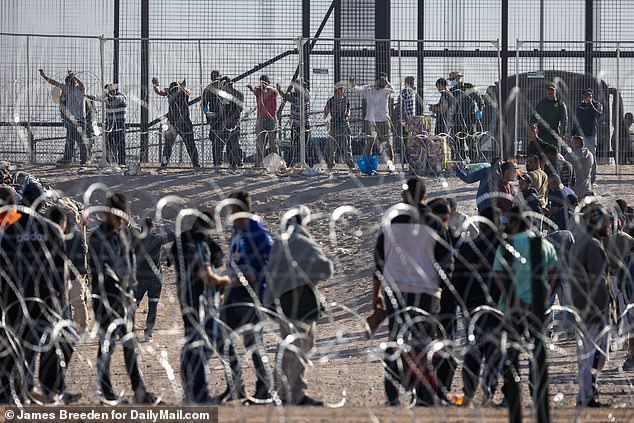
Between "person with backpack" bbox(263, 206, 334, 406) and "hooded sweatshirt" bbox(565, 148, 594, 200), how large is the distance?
7.56 m

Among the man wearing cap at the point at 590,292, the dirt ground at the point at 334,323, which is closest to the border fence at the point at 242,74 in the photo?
the dirt ground at the point at 334,323

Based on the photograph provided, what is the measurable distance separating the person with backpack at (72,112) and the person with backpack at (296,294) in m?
9.85

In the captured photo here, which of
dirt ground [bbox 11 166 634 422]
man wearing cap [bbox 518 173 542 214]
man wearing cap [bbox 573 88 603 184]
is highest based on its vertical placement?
man wearing cap [bbox 573 88 603 184]

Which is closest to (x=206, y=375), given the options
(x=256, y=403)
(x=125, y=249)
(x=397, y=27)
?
(x=256, y=403)

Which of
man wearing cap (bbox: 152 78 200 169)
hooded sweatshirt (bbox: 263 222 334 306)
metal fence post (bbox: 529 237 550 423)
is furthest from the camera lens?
man wearing cap (bbox: 152 78 200 169)

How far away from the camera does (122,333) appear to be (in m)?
9.14

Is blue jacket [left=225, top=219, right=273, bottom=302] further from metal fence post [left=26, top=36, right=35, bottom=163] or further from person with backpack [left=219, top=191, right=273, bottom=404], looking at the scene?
metal fence post [left=26, top=36, right=35, bottom=163]

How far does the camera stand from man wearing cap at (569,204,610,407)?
355 inches

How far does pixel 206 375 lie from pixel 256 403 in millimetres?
385

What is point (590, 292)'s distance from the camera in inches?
359

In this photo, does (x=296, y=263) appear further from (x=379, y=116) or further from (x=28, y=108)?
(x=28, y=108)

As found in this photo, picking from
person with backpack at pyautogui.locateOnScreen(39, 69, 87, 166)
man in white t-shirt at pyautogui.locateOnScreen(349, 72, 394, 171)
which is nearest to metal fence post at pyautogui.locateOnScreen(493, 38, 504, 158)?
man in white t-shirt at pyautogui.locateOnScreen(349, 72, 394, 171)

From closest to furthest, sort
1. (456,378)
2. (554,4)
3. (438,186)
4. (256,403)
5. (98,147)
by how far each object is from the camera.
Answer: (256,403) < (456,378) < (438,186) < (98,147) < (554,4)

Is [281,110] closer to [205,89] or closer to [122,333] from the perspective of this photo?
[205,89]
